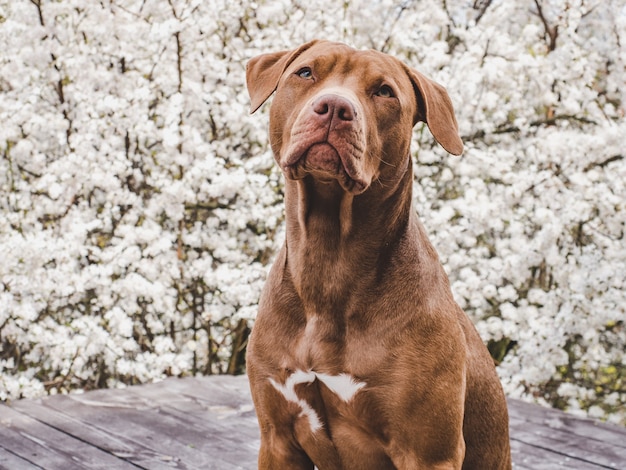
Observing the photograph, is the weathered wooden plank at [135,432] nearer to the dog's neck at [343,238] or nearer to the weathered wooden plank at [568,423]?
the dog's neck at [343,238]

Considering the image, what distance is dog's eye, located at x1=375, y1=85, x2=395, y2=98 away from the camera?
2.20 metres

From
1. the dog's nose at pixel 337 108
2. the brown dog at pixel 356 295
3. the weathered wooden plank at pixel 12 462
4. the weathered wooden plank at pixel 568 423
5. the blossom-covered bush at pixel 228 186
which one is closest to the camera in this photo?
the dog's nose at pixel 337 108

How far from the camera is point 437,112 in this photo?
2.31m

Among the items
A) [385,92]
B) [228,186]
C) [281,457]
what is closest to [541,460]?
[281,457]

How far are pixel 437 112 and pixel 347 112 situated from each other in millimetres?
403

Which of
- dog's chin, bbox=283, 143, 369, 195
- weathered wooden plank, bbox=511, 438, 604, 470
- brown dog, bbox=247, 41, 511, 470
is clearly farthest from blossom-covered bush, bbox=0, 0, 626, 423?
dog's chin, bbox=283, 143, 369, 195

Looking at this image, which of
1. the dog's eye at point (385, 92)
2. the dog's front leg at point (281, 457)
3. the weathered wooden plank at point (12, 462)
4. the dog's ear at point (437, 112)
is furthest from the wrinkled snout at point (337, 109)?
the weathered wooden plank at point (12, 462)

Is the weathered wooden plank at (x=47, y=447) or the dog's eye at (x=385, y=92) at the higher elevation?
the dog's eye at (x=385, y=92)

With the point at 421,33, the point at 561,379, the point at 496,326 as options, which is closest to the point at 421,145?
the point at 421,33

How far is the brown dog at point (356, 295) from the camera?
2.13m

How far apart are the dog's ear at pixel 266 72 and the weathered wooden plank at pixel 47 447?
1676mm

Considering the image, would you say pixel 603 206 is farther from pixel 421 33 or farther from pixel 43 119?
pixel 43 119

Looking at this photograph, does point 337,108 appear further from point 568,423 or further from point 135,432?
point 568,423

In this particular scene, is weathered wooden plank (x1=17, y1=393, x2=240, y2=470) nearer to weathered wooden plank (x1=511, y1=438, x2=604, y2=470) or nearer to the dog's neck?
weathered wooden plank (x1=511, y1=438, x2=604, y2=470)
